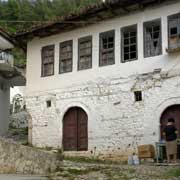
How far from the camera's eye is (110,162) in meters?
17.9

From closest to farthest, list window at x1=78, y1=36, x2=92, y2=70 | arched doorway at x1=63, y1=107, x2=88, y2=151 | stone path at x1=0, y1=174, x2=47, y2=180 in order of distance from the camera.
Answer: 1. stone path at x1=0, y1=174, x2=47, y2=180
2. arched doorway at x1=63, y1=107, x2=88, y2=151
3. window at x1=78, y1=36, x2=92, y2=70

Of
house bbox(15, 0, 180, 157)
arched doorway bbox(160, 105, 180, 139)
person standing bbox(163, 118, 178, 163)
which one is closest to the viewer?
person standing bbox(163, 118, 178, 163)

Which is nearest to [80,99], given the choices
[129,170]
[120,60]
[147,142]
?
[120,60]

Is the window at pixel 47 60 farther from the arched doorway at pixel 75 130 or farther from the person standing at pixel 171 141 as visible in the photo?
the person standing at pixel 171 141

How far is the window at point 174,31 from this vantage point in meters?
17.8

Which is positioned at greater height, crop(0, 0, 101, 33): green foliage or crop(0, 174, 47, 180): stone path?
crop(0, 0, 101, 33): green foliage

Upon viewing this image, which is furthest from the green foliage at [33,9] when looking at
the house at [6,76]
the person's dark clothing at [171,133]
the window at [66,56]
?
the person's dark clothing at [171,133]

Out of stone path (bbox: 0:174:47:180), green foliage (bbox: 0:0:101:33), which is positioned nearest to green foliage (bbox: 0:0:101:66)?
green foliage (bbox: 0:0:101:33)

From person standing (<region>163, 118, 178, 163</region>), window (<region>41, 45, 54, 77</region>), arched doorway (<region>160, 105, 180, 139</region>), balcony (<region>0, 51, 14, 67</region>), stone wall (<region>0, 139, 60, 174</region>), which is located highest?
balcony (<region>0, 51, 14, 67</region>)

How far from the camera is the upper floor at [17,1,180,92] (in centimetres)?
1812

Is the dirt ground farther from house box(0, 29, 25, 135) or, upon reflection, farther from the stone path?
house box(0, 29, 25, 135)

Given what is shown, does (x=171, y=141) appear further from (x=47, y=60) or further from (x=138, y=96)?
(x=47, y=60)

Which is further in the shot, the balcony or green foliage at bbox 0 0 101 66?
green foliage at bbox 0 0 101 66

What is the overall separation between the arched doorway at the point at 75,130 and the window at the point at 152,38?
3972mm
